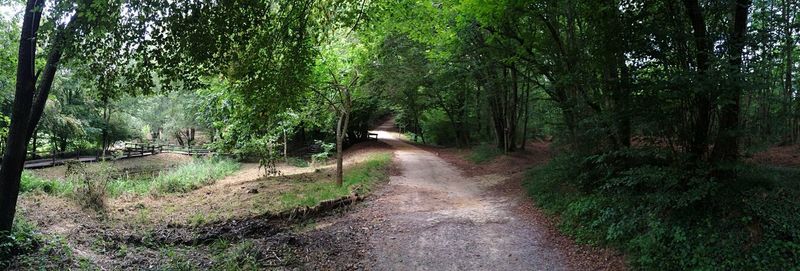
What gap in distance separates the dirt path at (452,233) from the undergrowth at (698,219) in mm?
1018

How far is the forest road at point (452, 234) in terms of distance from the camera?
6.45 m

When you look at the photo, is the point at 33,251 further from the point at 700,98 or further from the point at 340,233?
the point at 700,98

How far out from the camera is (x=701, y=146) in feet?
19.7

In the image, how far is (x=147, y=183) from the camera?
1666cm

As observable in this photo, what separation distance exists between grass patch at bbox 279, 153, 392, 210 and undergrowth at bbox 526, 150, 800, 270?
21.8 ft

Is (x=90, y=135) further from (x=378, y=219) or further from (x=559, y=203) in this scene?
(x=559, y=203)

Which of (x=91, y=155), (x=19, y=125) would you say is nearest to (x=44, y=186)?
(x=19, y=125)

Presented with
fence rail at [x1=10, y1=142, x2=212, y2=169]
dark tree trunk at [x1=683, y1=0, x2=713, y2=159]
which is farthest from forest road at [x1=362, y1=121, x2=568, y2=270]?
fence rail at [x1=10, y1=142, x2=212, y2=169]

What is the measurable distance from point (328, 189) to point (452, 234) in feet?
20.0

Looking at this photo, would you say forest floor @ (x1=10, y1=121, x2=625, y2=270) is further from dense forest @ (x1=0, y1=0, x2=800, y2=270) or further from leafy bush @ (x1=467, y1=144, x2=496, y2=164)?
leafy bush @ (x1=467, y1=144, x2=496, y2=164)

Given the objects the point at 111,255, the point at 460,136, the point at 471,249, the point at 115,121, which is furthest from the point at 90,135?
the point at 471,249

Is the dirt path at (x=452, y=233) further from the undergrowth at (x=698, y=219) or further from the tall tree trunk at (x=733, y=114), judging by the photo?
the tall tree trunk at (x=733, y=114)

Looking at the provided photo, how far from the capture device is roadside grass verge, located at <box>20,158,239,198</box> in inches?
477

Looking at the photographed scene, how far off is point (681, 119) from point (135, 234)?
32.4ft
